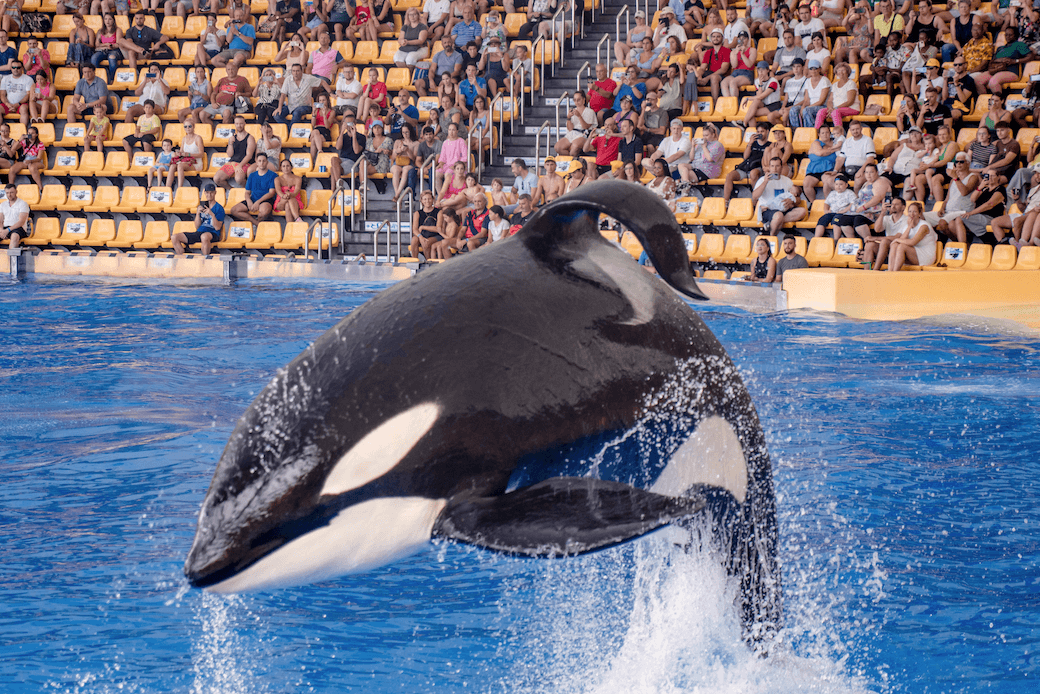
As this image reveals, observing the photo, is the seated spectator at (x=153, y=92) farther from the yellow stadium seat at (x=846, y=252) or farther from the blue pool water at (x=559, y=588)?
the blue pool water at (x=559, y=588)

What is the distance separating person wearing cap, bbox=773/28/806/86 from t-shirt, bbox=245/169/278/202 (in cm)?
750

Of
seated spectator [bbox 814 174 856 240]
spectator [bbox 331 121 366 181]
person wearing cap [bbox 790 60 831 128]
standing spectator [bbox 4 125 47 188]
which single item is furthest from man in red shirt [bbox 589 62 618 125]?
standing spectator [bbox 4 125 47 188]

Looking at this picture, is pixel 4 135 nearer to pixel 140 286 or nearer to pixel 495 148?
pixel 140 286

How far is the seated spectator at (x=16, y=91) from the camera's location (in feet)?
58.5

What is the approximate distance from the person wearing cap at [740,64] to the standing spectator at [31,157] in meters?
10.9

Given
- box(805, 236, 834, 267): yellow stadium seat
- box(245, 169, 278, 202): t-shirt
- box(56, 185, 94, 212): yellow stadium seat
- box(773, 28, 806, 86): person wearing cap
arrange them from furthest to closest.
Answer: box(56, 185, 94, 212): yellow stadium seat, box(245, 169, 278, 202): t-shirt, box(773, 28, 806, 86): person wearing cap, box(805, 236, 834, 267): yellow stadium seat

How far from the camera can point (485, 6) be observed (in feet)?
58.8

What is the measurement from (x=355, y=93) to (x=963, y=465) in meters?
13.5

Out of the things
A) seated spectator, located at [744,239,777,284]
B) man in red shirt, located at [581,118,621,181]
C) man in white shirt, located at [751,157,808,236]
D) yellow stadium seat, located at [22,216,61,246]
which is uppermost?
man in red shirt, located at [581,118,621,181]

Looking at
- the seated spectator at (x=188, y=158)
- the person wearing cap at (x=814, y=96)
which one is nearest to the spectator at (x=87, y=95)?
the seated spectator at (x=188, y=158)

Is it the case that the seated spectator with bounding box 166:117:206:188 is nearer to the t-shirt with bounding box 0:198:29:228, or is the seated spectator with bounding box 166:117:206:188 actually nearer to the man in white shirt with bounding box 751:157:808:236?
the t-shirt with bounding box 0:198:29:228

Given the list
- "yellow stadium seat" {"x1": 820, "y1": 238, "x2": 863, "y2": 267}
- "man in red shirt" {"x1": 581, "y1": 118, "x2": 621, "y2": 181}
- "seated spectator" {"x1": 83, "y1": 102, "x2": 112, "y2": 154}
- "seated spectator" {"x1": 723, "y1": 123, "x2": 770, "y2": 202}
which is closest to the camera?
"yellow stadium seat" {"x1": 820, "y1": 238, "x2": 863, "y2": 267}

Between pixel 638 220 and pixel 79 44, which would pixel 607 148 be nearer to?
pixel 79 44

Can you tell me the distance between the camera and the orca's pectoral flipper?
5.18 feet
